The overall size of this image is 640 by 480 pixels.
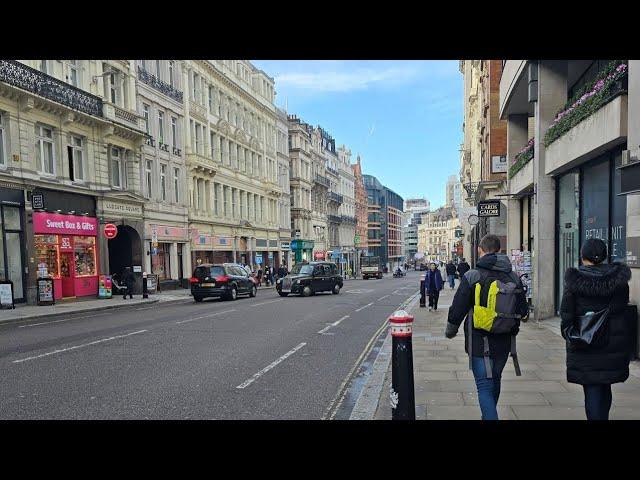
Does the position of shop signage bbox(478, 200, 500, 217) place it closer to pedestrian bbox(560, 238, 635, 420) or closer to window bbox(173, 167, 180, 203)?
pedestrian bbox(560, 238, 635, 420)

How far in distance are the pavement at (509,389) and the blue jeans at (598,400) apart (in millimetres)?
880

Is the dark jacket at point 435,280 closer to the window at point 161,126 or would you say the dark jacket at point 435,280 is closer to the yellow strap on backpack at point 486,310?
the yellow strap on backpack at point 486,310

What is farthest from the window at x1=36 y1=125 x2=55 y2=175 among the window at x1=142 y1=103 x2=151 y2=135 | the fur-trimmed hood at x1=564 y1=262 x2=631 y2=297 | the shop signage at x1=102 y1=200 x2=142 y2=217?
the fur-trimmed hood at x1=564 y1=262 x2=631 y2=297

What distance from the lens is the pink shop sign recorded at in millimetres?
20656

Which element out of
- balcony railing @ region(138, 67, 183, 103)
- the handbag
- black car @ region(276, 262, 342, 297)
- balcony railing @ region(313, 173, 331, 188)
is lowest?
black car @ region(276, 262, 342, 297)

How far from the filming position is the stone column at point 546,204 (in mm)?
12055

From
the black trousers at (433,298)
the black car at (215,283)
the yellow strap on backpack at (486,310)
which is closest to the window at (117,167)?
the black car at (215,283)

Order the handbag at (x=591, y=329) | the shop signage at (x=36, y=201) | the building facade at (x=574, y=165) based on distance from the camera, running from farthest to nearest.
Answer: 1. the shop signage at (x=36, y=201)
2. the building facade at (x=574, y=165)
3. the handbag at (x=591, y=329)

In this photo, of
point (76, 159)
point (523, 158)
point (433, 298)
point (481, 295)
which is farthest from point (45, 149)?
point (481, 295)

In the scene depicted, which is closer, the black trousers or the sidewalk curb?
the sidewalk curb

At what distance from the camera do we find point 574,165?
10.7 m

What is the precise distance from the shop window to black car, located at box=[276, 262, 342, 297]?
9051 mm

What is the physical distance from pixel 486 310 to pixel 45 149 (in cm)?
2262
